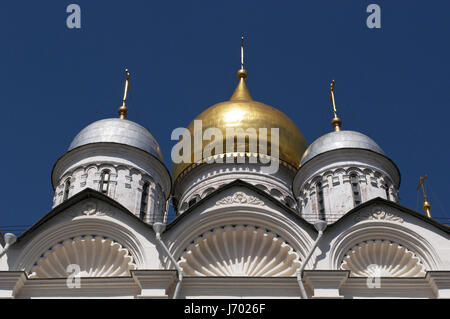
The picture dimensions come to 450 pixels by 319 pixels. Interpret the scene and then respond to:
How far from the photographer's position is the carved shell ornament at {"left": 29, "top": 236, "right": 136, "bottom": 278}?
39.8 ft

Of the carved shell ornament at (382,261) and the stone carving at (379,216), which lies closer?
the carved shell ornament at (382,261)

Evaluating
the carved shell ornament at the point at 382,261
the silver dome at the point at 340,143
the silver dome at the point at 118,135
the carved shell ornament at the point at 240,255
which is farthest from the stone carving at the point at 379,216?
the silver dome at the point at 118,135

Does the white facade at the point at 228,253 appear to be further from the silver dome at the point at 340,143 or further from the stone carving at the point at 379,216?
the silver dome at the point at 340,143

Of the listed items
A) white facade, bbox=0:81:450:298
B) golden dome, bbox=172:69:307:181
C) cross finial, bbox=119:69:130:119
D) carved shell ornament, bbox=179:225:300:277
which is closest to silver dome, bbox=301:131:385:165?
golden dome, bbox=172:69:307:181

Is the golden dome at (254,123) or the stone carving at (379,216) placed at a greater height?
the golden dome at (254,123)

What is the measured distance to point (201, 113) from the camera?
20.6 meters

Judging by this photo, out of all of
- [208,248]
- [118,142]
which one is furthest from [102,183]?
[208,248]

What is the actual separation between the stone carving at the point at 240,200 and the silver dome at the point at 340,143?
13.6 feet

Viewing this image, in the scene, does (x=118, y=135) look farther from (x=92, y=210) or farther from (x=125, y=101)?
(x=92, y=210)

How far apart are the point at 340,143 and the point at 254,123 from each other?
3.55 metres

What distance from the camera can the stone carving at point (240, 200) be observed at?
12.7 m

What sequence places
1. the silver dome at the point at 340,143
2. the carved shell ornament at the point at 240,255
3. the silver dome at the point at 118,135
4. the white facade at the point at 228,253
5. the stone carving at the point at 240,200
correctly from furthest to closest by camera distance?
the silver dome at the point at 340,143 < the silver dome at the point at 118,135 < the stone carving at the point at 240,200 < the carved shell ornament at the point at 240,255 < the white facade at the point at 228,253

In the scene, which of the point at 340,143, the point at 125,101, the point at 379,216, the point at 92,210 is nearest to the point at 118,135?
the point at 125,101

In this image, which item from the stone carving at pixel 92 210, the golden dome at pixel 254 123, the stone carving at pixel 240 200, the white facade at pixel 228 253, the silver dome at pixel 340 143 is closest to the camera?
the white facade at pixel 228 253
